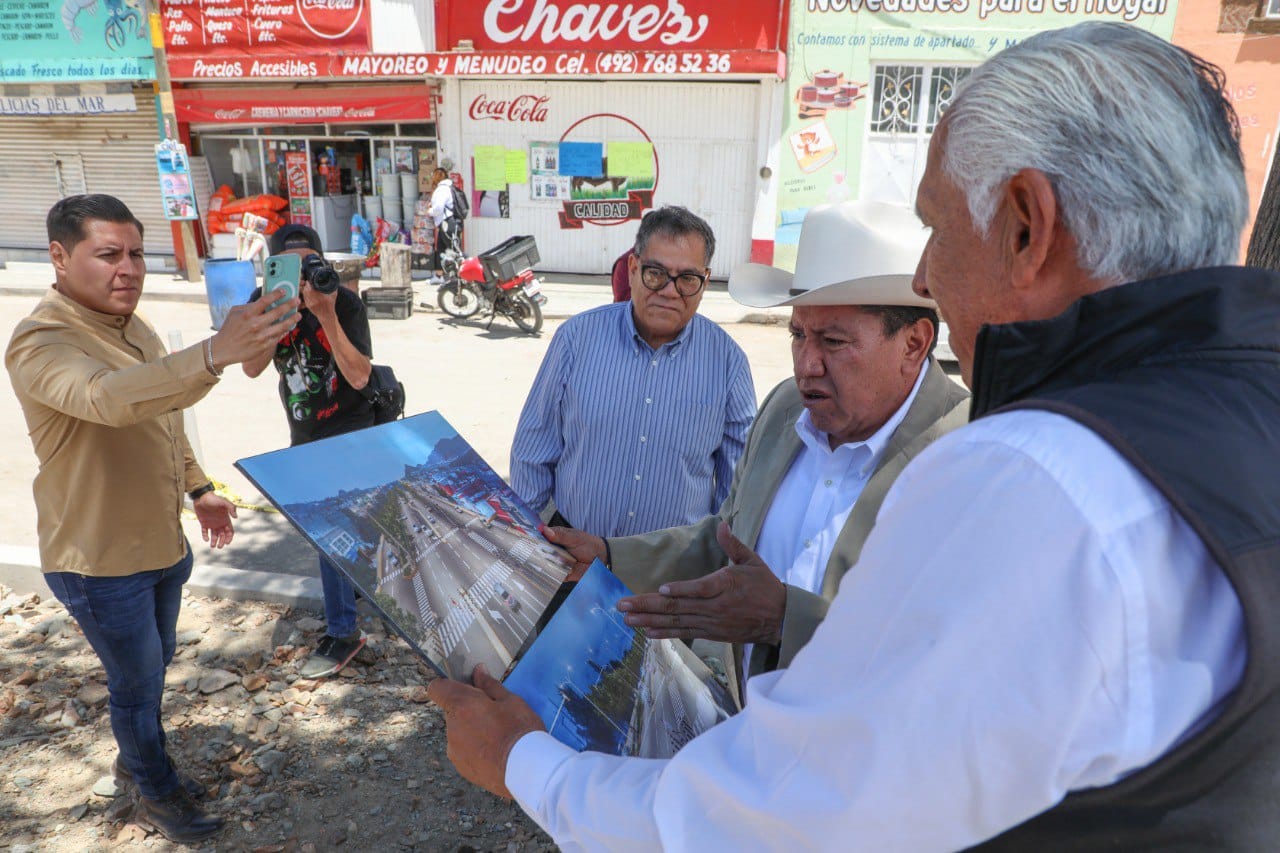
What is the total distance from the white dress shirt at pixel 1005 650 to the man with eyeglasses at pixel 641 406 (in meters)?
2.43

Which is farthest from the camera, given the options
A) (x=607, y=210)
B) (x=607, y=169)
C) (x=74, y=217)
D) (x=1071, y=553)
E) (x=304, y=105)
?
(x=304, y=105)

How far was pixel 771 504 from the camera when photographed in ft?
7.09

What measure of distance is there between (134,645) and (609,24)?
12696 mm

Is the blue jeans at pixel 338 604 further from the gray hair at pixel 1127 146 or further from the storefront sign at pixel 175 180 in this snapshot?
the storefront sign at pixel 175 180

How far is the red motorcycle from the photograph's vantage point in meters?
10.8

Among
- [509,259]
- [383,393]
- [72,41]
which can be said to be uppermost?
[72,41]

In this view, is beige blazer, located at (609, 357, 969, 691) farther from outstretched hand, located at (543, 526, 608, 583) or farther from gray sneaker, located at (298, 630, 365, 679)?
gray sneaker, located at (298, 630, 365, 679)

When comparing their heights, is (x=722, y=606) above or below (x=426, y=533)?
below

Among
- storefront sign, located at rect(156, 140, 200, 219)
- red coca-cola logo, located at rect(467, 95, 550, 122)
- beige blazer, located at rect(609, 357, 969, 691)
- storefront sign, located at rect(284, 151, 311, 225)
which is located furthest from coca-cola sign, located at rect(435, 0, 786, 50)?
beige blazer, located at rect(609, 357, 969, 691)

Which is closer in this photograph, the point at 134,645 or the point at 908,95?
the point at 134,645

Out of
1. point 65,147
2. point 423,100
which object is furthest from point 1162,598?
point 65,147

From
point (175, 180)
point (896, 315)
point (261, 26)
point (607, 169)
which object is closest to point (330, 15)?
point (261, 26)

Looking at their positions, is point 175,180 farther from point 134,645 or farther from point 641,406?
point 641,406

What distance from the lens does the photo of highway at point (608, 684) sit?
1340 mm
